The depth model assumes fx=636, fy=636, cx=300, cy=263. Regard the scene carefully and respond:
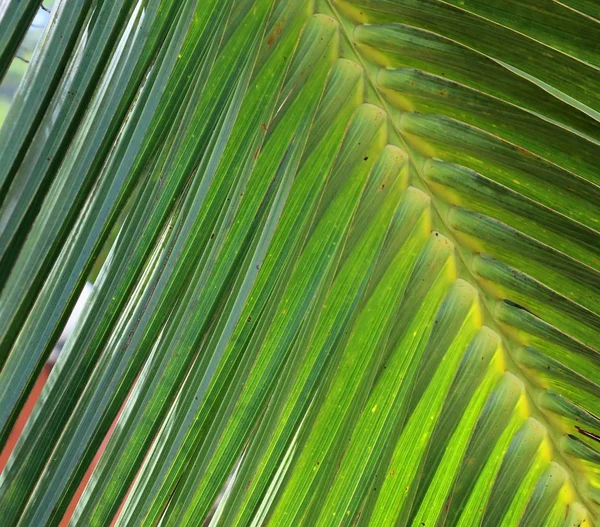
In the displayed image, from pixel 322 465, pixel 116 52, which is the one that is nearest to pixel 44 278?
pixel 116 52

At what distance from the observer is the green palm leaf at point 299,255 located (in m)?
0.56

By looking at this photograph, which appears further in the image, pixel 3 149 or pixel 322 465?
pixel 322 465

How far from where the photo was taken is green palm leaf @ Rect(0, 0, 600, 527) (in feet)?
1.84

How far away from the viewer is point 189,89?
0.58 metres

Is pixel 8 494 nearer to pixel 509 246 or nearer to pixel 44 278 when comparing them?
pixel 44 278

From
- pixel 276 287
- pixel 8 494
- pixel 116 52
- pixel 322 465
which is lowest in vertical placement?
pixel 8 494

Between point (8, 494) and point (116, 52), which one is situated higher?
point (116, 52)

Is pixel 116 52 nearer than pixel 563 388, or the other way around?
pixel 116 52

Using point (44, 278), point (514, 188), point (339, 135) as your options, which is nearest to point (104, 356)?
point (44, 278)

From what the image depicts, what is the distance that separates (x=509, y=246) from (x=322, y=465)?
29 cm

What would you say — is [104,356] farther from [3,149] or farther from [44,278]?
[3,149]

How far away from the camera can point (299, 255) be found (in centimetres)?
62

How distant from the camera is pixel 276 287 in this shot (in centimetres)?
61

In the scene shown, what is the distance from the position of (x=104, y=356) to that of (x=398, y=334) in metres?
0.29
